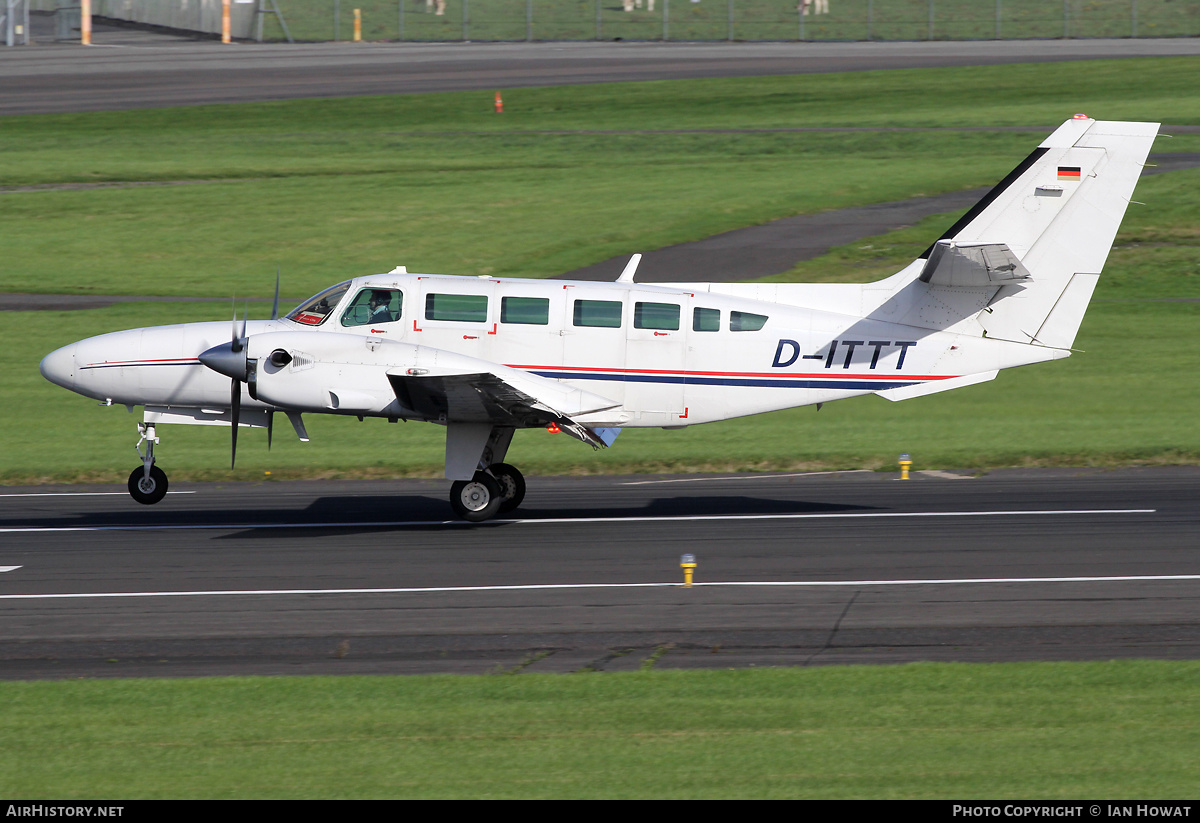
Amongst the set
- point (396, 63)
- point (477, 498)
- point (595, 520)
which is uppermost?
point (396, 63)

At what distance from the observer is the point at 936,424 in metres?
22.1

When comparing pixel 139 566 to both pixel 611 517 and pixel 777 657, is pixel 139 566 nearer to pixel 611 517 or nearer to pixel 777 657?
pixel 611 517

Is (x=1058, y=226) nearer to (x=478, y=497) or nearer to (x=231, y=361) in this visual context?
(x=478, y=497)

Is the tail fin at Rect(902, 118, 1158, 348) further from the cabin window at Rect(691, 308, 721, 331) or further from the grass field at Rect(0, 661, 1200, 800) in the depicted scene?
the grass field at Rect(0, 661, 1200, 800)

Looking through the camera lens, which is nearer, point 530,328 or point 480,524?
point 530,328

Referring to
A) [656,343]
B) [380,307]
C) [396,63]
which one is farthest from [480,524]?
[396,63]

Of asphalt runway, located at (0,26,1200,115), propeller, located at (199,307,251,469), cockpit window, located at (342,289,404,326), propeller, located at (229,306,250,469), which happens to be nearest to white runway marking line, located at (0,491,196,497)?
propeller, located at (229,306,250,469)

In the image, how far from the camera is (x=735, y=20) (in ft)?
220

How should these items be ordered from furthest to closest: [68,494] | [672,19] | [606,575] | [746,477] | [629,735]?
[672,19], [746,477], [68,494], [606,575], [629,735]

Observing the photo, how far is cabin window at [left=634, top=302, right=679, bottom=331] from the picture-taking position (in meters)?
16.3

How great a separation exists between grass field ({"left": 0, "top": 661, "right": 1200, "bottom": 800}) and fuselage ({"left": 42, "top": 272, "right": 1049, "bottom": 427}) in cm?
651

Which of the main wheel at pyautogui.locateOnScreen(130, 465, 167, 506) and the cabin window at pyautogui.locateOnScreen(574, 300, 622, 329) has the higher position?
the cabin window at pyautogui.locateOnScreen(574, 300, 622, 329)

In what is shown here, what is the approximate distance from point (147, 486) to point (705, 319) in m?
7.53

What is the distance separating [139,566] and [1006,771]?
10044mm
